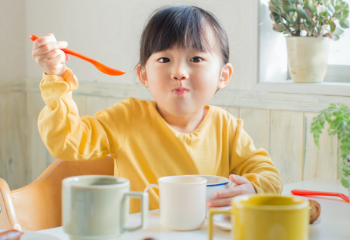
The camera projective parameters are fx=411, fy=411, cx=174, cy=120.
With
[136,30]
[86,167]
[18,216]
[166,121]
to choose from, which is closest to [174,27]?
[166,121]

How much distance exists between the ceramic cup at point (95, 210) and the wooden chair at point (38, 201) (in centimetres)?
40

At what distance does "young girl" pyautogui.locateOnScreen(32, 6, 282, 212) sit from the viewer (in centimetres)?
93

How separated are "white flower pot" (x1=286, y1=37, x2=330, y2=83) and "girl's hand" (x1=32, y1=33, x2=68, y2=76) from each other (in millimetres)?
762

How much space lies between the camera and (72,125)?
0.81 metres

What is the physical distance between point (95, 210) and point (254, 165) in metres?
0.59

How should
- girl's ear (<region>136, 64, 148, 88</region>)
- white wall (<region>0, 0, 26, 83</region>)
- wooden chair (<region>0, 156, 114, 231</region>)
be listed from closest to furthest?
wooden chair (<region>0, 156, 114, 231</region>), girl's ear (<region>136, 64, 148, 88</region>), white wall (<region>0, 0, 26, 83</region>)

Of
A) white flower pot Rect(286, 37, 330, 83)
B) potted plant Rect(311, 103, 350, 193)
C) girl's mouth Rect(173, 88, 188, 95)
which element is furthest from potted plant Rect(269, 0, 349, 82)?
potted plant Rect(311, 103, 350, 193)

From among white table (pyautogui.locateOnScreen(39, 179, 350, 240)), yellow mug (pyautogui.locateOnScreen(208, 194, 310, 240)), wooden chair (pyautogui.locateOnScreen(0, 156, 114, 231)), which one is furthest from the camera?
wooden chair (pyautogui.locateOnScreen(0, 156, 114, 231))

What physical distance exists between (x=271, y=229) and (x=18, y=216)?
673 millimetres

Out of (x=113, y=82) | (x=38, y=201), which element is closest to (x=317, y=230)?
(x=38, y=201)

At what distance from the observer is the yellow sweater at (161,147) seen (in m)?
0.91

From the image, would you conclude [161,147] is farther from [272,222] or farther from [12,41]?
[12,41]

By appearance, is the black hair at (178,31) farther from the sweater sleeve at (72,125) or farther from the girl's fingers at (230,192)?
the girl's fingers at (230,192)

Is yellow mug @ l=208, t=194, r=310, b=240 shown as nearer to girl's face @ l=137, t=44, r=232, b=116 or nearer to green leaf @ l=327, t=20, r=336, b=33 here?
girl's face @ l=137, t=44, r=232, b=116
